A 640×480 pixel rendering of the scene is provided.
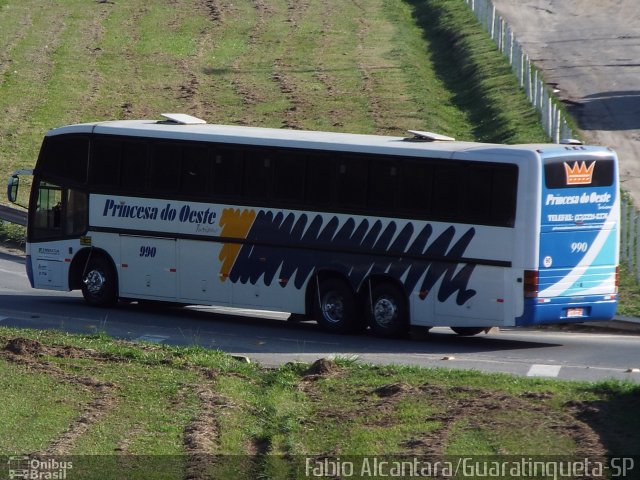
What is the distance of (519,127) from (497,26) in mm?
13683

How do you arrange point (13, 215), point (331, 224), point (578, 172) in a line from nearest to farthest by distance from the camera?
point (578, 172), point (331, 224), point (13, 215)

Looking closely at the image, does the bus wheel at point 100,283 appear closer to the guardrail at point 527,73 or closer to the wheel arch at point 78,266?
the wheel arch at point 78,266

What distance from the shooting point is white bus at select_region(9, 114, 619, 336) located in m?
20.0

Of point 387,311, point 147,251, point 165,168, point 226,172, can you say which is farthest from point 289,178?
point 147,251

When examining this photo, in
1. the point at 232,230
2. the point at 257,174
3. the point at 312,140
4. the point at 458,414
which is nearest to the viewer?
the point at 458,414

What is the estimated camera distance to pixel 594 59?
Answer: 158 ft

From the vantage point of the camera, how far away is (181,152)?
75.7ft

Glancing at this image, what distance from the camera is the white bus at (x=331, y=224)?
19984 millimetres

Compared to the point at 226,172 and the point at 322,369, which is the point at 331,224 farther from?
the point at 322,369

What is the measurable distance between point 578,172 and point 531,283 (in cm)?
192

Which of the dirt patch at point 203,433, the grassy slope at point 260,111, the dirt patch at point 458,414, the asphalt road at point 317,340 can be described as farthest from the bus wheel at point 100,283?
the dirt patch at point 458,414

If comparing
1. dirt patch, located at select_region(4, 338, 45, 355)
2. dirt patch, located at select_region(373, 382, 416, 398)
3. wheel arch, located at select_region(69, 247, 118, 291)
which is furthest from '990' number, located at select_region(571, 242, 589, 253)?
wheel arch, located at select_region(69, 247, 118, 291)

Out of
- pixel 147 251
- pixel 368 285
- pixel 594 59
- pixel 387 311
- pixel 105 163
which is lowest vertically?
pixel 387 311

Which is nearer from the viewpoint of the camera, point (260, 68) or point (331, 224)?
point (331, 224)
